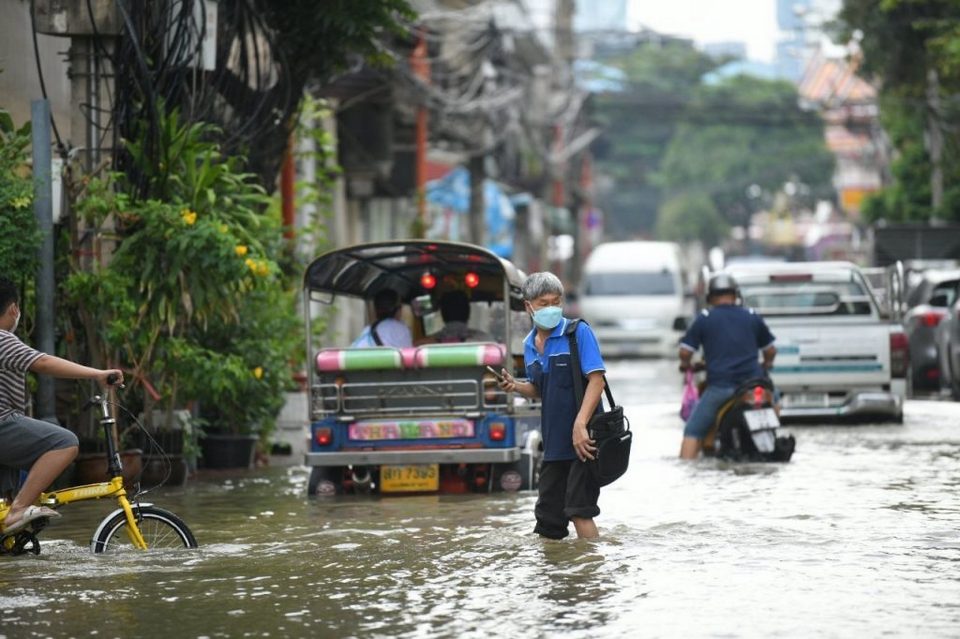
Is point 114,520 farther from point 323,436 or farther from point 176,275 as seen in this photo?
point 176,275

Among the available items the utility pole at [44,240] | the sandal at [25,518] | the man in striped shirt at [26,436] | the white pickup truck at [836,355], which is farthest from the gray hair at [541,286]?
the white pickup truck at [836,355]

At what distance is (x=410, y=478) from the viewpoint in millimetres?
14242

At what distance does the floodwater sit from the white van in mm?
25342

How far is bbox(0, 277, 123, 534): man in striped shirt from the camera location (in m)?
10.1

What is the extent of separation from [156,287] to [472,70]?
29154mm

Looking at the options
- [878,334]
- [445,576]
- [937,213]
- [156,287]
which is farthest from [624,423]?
[937,213]

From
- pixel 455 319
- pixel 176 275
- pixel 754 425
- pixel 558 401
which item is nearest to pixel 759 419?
pixel 754 425

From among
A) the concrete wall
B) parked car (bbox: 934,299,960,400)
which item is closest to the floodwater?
the concrete wall

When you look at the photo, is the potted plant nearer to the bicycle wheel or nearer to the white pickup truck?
the bicycle wheel

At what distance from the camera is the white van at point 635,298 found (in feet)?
133

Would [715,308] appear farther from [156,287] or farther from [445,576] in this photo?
[445,576]

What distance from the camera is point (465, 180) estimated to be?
1672 inches

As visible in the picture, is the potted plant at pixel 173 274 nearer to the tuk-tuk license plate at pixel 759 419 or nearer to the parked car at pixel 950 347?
the tuk-tuk license plate at pixel 759 419

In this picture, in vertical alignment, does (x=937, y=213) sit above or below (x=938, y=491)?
above
